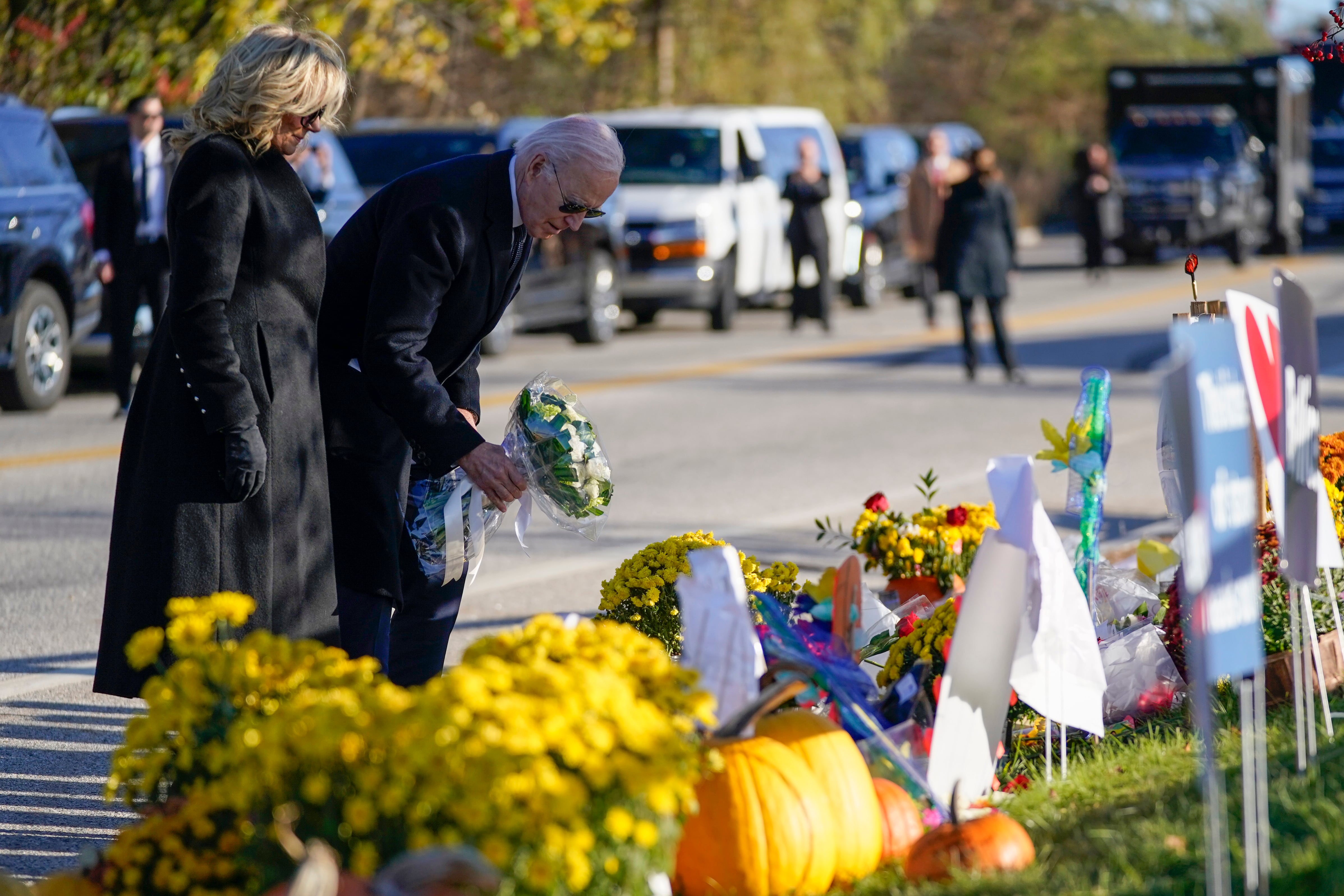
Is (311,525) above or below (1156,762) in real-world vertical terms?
above

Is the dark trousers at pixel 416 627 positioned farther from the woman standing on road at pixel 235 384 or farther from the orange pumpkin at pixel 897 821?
the orange pumpkin at pixel 897 821

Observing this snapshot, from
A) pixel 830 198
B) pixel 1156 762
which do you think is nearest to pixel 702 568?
pixel 1156 762

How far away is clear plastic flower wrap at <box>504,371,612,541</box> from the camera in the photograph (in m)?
4.12

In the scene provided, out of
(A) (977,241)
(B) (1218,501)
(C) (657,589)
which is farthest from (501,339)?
(B) (1218,501)

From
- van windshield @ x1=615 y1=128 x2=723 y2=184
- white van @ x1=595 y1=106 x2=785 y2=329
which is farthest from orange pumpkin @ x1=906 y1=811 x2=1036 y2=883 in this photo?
van windshield @ x1=615 y1=128 x2=723 y2=184

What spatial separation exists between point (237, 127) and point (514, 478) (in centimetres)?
100

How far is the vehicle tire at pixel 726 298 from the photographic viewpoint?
18.5 meters

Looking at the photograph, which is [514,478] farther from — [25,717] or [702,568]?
[25,717]

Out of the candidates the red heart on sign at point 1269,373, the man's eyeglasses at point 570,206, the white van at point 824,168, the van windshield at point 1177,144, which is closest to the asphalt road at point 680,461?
the white van at point 824,168

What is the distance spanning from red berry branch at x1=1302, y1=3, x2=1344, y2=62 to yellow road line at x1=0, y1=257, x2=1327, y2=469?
578 centimetres

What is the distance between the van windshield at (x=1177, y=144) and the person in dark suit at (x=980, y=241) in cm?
1545

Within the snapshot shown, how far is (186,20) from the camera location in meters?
17.3

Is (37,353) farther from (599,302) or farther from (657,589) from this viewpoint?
(657,589)

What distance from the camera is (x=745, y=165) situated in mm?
18594
